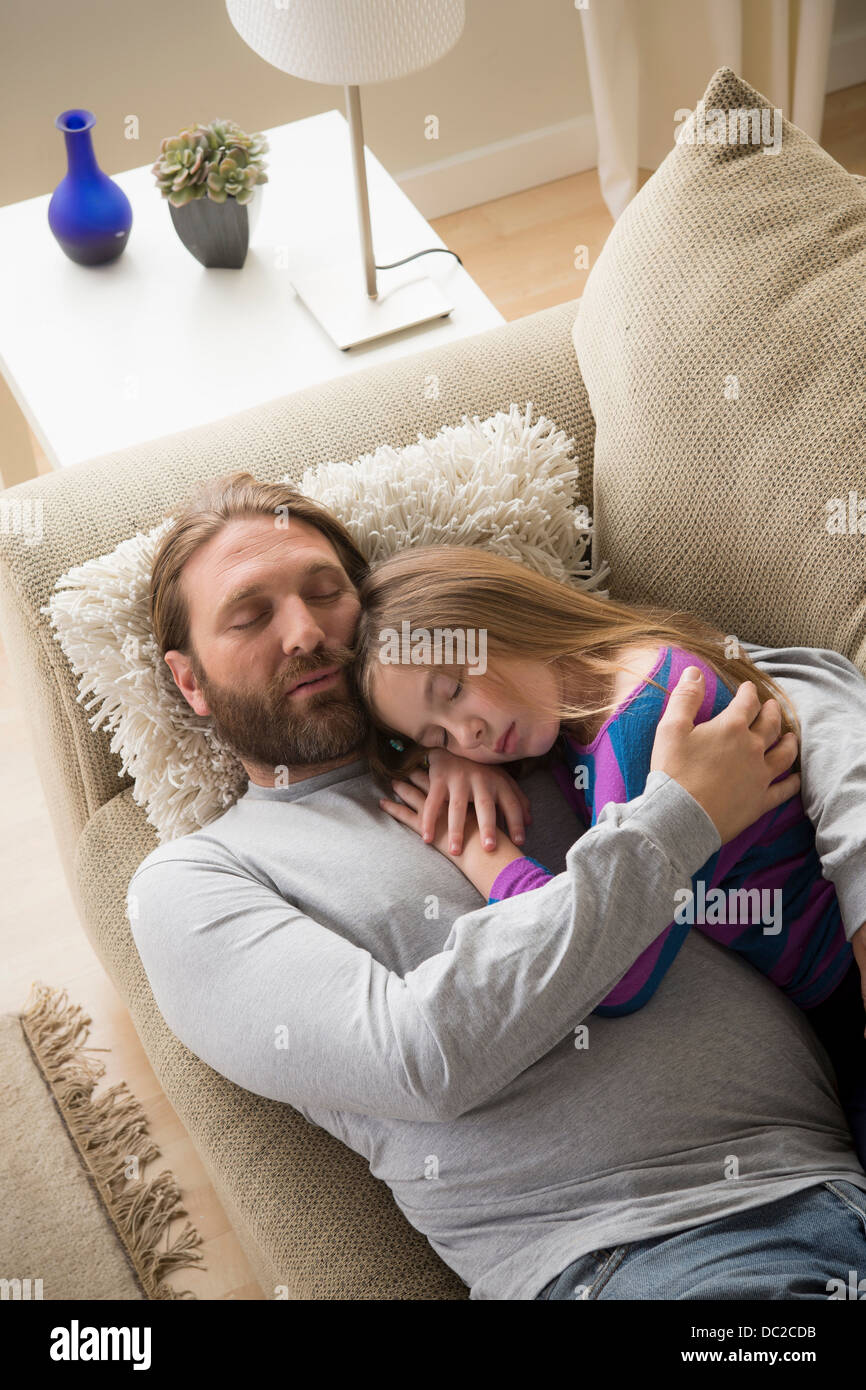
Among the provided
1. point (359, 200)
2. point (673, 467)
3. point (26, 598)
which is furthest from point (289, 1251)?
point (359, 200)

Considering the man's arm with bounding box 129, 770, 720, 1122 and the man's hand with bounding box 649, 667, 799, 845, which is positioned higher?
the man's hand with bounding box 649, 667, 799, 845

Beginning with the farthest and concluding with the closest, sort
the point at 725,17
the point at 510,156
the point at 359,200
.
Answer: the point at 510,156 → the point at 725,17 → the point at 359,200

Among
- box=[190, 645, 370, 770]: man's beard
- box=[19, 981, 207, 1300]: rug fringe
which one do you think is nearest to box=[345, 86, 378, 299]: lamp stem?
box=[190, 645, 370, 770]: man's beard

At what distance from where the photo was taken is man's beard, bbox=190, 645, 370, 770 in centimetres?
131

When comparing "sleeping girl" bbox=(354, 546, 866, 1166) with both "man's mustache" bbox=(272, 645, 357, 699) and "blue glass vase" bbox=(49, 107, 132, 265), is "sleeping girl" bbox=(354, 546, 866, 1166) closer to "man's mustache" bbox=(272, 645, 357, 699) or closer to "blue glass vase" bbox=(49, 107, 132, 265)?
"man's mustache" bbox=(272, 645, 357, 699)

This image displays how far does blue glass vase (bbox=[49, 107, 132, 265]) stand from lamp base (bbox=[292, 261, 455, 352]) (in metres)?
0.28

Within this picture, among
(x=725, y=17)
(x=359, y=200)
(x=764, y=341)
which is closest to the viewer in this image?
(x=764, y=341)

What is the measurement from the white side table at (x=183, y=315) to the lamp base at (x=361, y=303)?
0.05 feet

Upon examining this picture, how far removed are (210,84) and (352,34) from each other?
1.17 metres

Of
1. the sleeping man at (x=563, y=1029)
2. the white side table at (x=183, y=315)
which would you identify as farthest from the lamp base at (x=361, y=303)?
the sleeping man at (x=563, y=1029)

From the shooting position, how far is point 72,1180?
5.57 ft

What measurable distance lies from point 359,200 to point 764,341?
0.76m

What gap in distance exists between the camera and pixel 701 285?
4.42 ft
